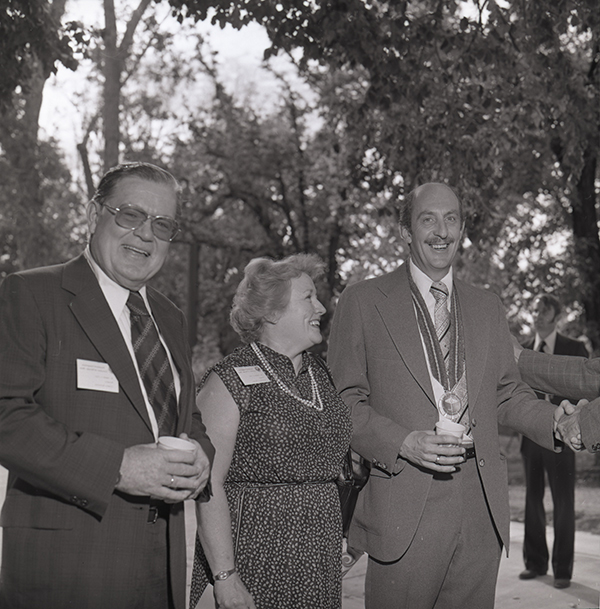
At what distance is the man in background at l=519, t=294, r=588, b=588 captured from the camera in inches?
253

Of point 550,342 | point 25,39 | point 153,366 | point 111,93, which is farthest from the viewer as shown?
point 111,93

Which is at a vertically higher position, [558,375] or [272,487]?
[558,375]

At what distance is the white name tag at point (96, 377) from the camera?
95.5 inches

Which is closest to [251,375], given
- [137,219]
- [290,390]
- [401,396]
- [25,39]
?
[290,390]

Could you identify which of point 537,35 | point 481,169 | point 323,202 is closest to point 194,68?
point 323,202

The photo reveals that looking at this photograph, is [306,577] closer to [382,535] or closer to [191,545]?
[382,535]

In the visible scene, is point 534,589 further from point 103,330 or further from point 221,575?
point 103,330

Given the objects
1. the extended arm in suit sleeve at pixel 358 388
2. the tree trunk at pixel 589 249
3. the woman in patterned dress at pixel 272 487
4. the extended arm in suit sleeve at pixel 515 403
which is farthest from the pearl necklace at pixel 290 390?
the tree trunk at pixel 589 249

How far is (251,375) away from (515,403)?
4.01 feet

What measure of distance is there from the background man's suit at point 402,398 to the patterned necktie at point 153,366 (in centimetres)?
104

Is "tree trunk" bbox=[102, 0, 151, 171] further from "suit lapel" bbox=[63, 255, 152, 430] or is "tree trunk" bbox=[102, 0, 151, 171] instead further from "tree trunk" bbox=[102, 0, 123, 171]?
"suit lapel" bbox=[63, 255, 152, 430]

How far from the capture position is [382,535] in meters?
3.37

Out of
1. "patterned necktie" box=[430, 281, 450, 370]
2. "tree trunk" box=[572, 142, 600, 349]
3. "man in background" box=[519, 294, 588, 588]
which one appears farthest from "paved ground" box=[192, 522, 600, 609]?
"tree trunk" box=[572, 142, 600, 349]

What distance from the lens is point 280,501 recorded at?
3205 mm
